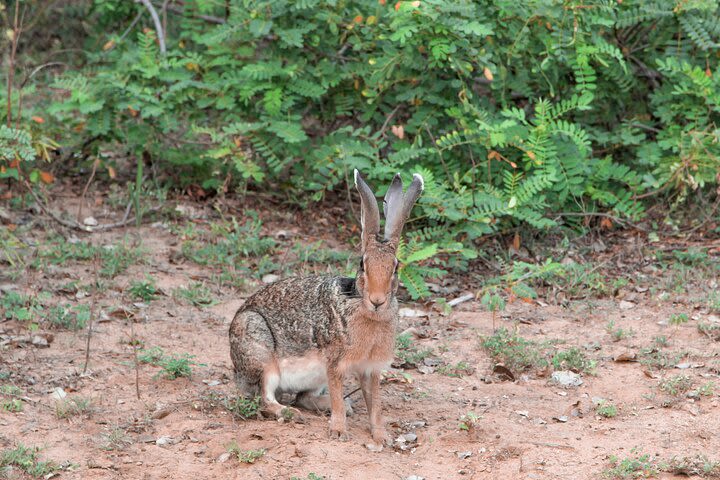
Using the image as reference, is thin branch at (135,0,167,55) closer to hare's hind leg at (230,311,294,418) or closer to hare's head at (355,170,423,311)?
hare's hind leg at (230,311,294,418)

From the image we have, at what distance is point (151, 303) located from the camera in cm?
788

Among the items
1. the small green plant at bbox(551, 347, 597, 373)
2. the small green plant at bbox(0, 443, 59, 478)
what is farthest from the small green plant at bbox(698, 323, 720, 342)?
the small green plant at bbox(0, 443, 59, 478)

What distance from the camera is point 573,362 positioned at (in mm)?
6938

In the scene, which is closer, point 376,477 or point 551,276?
point 376,477

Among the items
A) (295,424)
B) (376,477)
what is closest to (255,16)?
(295,424)

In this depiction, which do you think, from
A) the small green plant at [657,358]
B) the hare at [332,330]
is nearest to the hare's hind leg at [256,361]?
the hare at [332,330]

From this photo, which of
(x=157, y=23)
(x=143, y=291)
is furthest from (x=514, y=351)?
(x=157, y=23)

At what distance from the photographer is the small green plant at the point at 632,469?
547 centimetres

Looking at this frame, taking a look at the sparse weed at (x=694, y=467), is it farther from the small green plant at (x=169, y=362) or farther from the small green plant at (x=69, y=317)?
the small green plant at (x=69, y=317)

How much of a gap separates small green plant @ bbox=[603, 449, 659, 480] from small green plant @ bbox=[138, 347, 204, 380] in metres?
2.78

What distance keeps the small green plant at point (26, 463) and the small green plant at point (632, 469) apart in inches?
121

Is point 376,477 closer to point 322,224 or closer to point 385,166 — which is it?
point 385,166

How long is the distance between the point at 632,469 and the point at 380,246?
185 centimetres

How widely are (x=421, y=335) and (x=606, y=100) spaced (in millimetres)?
3191
